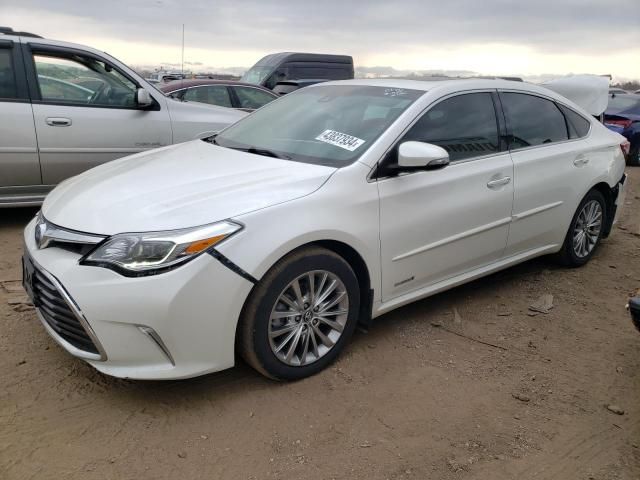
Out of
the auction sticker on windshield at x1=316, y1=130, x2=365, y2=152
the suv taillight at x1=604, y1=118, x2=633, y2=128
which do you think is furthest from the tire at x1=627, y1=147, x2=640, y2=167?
the auction sticker on windshield at x1=316, y1=130, x2=365, y2=152

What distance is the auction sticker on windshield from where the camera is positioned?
338 cm

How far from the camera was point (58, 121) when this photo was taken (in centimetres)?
539

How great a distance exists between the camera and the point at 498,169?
155 inches

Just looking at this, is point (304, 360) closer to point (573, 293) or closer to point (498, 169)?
point (498, 169)

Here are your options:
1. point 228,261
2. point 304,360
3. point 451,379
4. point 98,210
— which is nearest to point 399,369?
point 451,379

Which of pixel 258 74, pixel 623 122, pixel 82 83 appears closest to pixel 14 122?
pixel 82 83

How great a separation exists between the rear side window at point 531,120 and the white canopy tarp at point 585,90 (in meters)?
1.67

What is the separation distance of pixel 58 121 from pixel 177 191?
3.09 meters

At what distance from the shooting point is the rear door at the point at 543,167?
13.6 ft

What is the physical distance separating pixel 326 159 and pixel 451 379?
1432mm

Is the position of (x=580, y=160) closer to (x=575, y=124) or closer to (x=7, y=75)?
(x=575, y=124)

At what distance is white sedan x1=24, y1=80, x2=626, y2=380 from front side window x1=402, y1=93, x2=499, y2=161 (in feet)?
0.04

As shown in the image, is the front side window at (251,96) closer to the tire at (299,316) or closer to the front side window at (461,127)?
the front side window at (461,127)

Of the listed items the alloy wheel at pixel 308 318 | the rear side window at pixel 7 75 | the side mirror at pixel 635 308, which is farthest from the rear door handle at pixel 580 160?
the rear side window at pixel 7 75
